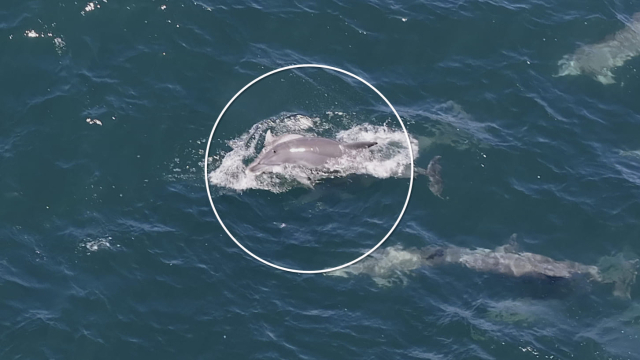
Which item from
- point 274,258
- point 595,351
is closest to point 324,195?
point 274,258

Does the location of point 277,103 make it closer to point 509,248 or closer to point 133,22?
point 133,22

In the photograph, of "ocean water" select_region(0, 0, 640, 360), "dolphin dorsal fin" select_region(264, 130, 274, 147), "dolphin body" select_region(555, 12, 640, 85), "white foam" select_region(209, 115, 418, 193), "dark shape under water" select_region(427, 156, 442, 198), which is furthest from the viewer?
"dolphin body" select_region(555, 12, 640, 85)

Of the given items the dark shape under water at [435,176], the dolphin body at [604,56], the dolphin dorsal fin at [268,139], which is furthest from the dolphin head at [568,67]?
the dolphin dorsal fin at [268,139]

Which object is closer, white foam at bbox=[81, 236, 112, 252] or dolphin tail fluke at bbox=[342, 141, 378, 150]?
white foam at bbox=[81, 236, 112, 252]

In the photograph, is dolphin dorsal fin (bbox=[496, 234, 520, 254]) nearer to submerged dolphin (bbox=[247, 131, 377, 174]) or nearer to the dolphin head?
submerged dolphin (bbox=[247, 131, 377, 174])

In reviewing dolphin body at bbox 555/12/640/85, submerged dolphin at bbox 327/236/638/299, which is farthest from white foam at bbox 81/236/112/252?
dolphin body at bbox 555/12/640/85

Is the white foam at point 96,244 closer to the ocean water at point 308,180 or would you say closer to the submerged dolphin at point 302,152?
the ocean water at point 308,180
